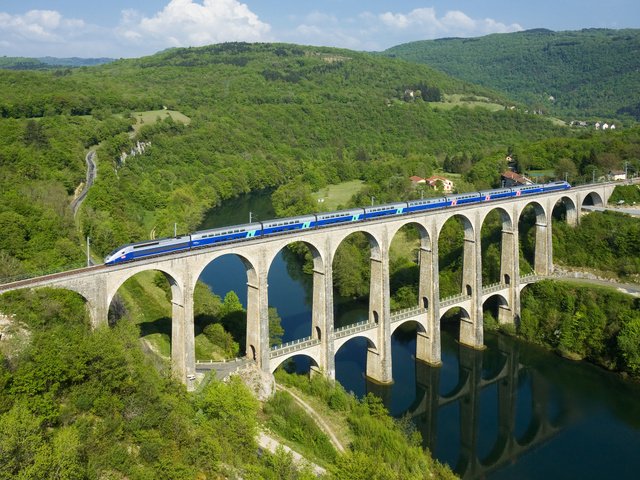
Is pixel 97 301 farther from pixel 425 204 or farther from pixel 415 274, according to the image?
pixel 415 274

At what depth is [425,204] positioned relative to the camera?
175 ft

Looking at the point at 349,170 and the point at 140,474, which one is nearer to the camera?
the point at 140,474

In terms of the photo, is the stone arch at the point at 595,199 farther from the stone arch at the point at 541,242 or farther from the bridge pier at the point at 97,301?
the bridge pier at the point at 97,301

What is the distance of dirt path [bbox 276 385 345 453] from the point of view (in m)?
36.6

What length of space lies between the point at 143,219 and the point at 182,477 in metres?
67.0

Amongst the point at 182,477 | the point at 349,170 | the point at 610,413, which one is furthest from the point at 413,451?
the point at 349,170

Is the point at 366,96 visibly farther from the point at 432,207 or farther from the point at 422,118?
the point at 432,207

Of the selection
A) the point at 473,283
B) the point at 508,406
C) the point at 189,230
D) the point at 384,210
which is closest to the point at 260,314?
the point at 384,210

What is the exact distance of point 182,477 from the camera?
2397 cm

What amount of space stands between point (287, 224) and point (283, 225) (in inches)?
15.4

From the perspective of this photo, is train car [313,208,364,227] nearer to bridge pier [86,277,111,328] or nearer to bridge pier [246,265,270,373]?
bridge pier [246,265,270,373]

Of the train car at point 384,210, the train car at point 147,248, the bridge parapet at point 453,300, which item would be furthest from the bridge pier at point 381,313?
the train car at point 147,248

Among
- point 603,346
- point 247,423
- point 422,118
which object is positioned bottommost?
point 603,346

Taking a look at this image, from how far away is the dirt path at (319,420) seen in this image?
1441 inches
